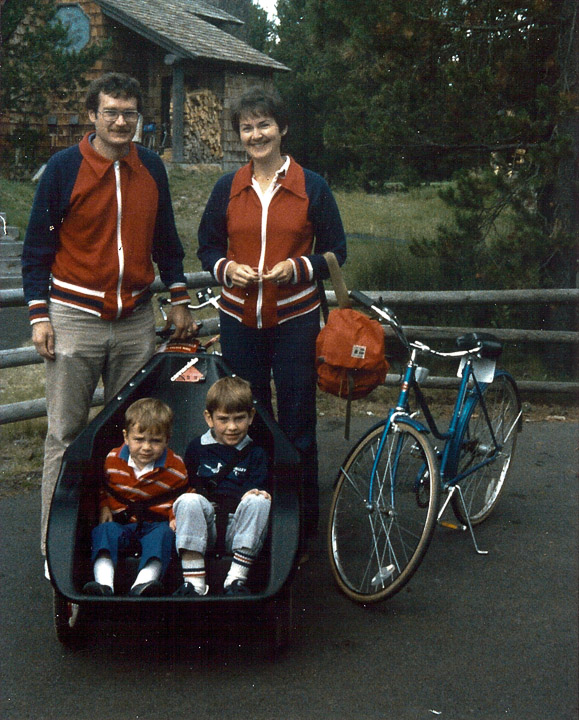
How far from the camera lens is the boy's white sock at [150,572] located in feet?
11.3

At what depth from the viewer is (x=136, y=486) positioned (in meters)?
3.79

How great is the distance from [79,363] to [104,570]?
3.58ft

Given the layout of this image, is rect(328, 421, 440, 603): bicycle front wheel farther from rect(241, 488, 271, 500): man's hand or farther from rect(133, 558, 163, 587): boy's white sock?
rect(133, 558, 163, 587): boy's white sock

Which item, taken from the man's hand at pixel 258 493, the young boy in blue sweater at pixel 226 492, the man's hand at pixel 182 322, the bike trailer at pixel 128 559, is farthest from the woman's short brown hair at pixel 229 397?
the man's hand at pixel 182 322

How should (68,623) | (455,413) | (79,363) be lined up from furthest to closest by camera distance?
1. (455,413)
2. (79,363)
3. (68,623)

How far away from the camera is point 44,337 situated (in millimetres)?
4105

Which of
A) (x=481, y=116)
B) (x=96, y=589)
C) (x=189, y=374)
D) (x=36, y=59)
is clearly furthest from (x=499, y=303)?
(x=36, y=59)

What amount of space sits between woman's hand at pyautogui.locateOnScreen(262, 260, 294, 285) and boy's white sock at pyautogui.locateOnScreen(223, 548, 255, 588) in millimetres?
1247

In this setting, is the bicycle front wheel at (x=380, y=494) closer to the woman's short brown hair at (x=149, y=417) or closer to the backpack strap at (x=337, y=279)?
the backpack strap at (x=337, y=279)

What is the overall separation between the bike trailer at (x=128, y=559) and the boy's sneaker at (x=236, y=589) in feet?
0.19

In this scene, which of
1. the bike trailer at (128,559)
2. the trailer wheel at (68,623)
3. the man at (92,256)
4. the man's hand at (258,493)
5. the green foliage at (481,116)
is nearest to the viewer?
the bike trailer at (128,559)

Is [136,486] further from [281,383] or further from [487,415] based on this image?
[487,415]

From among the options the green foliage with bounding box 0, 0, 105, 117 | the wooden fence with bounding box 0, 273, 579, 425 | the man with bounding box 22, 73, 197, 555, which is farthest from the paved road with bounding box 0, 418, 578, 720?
the green foliage with bounding box 0, 0, 105, 117

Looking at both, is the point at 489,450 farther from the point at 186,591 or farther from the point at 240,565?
the point at 186,591
